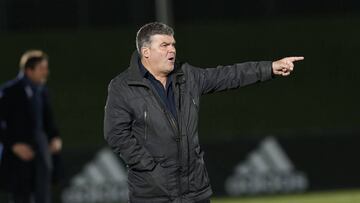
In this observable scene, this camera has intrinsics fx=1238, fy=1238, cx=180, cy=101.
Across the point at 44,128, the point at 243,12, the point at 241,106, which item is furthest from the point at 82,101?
the point at 44,128

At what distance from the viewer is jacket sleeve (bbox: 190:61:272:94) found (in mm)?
7570

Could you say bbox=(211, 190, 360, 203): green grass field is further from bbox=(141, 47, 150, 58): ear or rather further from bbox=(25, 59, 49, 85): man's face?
bbox=(141, 47, 150, 58): ear

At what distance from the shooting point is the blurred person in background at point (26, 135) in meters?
11.3

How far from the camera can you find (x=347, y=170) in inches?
653

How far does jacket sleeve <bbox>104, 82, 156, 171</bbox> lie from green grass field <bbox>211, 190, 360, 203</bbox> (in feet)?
26.0

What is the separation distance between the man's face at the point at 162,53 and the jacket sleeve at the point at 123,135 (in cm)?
29

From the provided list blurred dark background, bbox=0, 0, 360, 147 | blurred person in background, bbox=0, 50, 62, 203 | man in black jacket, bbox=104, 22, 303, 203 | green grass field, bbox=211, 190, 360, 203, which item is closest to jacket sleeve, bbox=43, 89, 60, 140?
blurred person in background, bbox=0, 50, 62, 203

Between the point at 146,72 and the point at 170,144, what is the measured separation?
0.47 metres

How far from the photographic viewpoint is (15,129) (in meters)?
11.4

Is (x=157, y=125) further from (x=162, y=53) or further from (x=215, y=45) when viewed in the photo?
(x=215, y=45)

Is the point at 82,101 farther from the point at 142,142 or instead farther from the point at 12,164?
the point at 142,142

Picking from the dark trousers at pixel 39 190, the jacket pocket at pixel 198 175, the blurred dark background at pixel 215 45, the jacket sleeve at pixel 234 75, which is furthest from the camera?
the blurred dark background at pixel 215 45

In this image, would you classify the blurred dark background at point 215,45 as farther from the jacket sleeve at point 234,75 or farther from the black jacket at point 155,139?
the black jacket at point 155,139

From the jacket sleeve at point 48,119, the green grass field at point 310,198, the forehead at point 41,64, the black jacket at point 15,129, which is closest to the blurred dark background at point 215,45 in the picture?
the green grass field at point 310,198
